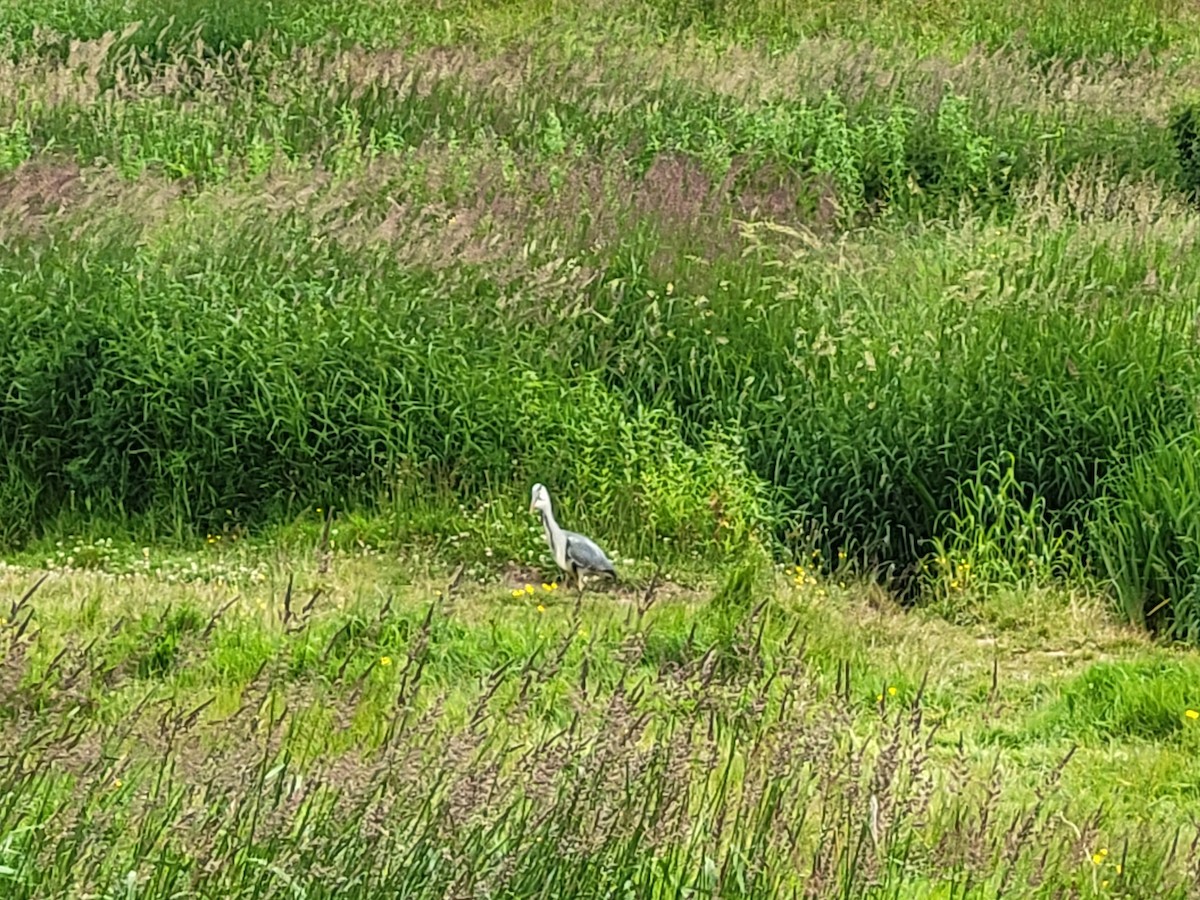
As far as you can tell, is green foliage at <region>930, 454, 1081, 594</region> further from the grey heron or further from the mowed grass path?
the grey heron

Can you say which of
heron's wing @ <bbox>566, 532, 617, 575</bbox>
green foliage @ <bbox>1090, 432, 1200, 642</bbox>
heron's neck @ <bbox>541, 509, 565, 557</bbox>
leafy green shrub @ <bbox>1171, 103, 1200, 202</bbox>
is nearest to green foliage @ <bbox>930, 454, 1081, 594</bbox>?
green foliage @ <bbox>1090, 432, 1200, 642</bbox>

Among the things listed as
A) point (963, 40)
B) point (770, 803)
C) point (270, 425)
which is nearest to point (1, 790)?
point (770, 803)

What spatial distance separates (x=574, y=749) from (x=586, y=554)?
3.09 m

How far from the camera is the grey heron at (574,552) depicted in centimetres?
664

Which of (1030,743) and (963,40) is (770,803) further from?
(963,40)

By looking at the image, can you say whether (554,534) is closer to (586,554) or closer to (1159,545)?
(586,554)

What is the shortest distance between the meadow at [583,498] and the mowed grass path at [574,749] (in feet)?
0.06

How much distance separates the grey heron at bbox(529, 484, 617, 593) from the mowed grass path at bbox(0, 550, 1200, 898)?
0.46 ft

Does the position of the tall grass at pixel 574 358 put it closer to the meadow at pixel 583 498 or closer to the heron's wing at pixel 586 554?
the meadow at pixel 583 498

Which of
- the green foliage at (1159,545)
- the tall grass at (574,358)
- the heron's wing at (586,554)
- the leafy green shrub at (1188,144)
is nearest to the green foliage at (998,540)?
the tall grass at (574,358)

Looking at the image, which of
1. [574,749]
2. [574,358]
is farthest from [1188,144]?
[574,749]

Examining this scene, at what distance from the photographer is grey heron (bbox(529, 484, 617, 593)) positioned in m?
6.64

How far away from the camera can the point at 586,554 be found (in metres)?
6.64

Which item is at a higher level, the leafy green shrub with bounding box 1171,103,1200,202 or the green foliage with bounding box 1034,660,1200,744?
the green foliage with bounding box 1034,660,1200,744
